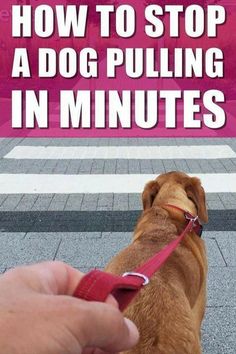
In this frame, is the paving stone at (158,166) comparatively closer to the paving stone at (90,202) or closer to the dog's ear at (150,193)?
the paving stone at (90,202)

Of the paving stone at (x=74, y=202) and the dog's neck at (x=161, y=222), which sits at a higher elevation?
the dog's neck at (x=161, y=222)

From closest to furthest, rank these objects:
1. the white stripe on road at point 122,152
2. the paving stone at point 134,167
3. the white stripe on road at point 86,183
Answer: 1. the white stripe on road at point 86,183
2. the paving stone at point 134,167
3. the white stripe on road at point 122,152

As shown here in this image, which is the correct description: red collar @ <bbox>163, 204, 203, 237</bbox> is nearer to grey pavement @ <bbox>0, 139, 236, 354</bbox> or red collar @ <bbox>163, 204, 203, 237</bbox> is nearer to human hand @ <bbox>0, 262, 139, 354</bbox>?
grey pavement @ <bbox>0, 139, 236, 354</bbox>

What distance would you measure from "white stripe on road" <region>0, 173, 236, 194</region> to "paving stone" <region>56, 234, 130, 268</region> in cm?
191

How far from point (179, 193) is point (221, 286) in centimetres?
135

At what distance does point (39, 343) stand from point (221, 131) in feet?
40.6

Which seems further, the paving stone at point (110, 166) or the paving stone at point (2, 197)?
the paving stone at point (110, 166)

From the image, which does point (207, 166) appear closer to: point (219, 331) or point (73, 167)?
point (73, 167)

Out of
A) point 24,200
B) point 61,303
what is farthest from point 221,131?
point 61,303

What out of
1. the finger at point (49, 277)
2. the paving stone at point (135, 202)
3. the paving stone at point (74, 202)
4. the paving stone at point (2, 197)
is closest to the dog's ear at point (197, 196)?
the finger at point (49, 277)

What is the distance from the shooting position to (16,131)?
1299 centimetres

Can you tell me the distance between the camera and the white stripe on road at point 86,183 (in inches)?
311

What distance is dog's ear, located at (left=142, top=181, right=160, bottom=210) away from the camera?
395cm

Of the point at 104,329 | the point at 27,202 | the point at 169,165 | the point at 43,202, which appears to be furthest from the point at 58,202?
the point at 104,329
